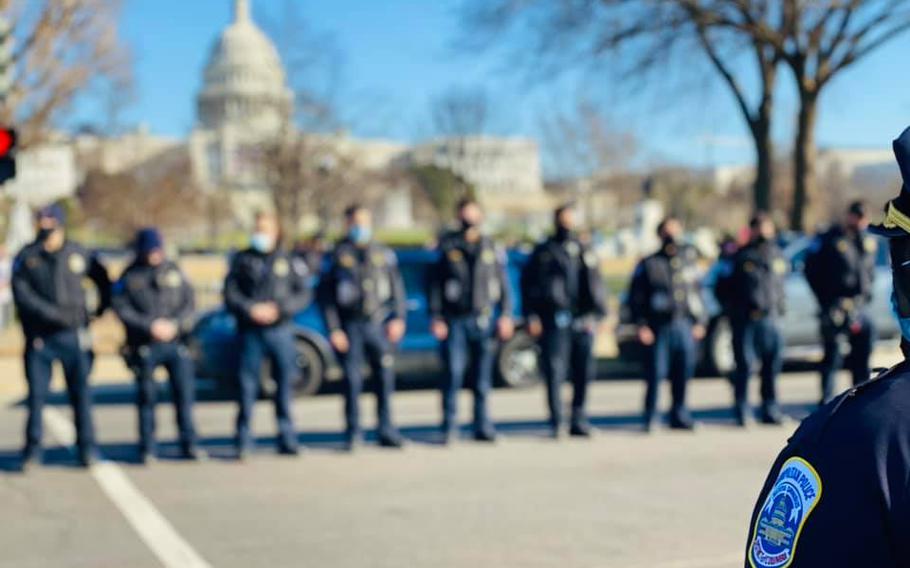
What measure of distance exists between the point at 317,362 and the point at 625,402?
3264 mm

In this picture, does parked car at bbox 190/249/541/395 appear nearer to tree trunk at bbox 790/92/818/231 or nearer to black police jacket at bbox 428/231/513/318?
A: black police jacket at bbox 428/231/513/318

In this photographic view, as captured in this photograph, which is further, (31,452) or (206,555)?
(31,452)

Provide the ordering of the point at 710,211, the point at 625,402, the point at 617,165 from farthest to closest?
the point at 710,211 → the point at 617,165 → the point at 625,402

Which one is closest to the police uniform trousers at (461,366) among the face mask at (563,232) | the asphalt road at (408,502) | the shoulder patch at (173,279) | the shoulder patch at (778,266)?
the asphalt road at (408,502)

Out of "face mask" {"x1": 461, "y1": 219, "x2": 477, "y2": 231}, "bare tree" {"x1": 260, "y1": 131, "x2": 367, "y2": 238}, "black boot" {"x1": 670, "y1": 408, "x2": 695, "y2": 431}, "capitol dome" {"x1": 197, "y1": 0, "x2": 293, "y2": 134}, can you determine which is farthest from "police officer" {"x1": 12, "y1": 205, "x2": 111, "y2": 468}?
"capitol dome" {"x1": 197, "y1": 0, "x2": 293, "y2": 134}

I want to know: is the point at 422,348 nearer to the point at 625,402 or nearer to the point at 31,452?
the point at 625,402

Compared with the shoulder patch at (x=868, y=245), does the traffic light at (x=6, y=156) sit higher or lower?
higher

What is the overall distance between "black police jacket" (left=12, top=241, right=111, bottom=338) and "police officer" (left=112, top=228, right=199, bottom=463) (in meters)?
0.36

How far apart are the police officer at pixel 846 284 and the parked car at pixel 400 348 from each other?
3583 mm

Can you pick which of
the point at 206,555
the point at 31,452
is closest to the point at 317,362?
the point at 31,452

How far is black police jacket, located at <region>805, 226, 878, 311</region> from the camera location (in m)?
9.59

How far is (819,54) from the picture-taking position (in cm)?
2019

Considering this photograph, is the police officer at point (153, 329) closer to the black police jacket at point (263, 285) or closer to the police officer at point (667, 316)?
the black police jacket at point (263, 285)

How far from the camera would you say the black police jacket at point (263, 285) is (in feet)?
28.3
